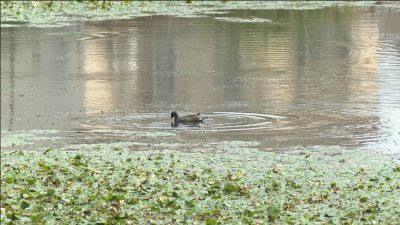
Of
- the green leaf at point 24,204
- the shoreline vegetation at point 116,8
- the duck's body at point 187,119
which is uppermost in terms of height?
the shoreline vegetation at point 116,8

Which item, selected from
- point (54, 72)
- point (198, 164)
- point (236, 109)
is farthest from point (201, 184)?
point (54, 72)

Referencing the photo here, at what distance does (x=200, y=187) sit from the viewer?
9.20m

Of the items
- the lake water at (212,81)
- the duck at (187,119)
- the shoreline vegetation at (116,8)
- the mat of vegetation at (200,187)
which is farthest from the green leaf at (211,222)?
the shoreline vegetation at (116,8)

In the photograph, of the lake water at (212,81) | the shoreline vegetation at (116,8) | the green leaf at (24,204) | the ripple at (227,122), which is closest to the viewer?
the green leaf at (24,204)

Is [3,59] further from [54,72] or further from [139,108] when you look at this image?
[139,108]

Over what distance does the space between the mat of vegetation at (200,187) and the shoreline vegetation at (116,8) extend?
826 inches

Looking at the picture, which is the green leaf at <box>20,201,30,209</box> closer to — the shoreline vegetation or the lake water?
the lake water

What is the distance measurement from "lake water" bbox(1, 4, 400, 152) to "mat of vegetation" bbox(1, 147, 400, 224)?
1.09 metres

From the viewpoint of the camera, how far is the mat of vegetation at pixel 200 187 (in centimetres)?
820

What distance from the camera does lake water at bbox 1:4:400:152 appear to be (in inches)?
513

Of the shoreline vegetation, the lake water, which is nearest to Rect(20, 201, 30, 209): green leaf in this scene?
the lake water

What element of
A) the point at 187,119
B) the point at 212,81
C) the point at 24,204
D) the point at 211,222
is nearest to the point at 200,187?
the point at 211,222

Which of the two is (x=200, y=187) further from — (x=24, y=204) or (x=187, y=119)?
(x=187, y=119)

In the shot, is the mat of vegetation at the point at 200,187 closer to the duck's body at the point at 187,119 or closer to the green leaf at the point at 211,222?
the green leaf at the point at 211,222
